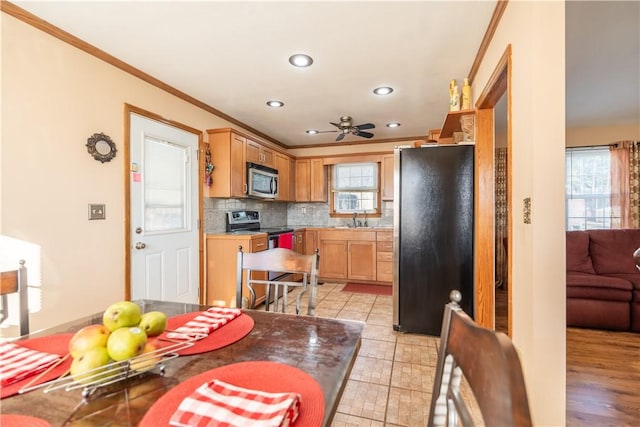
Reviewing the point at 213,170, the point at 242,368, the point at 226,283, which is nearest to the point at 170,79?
the point at 213,170

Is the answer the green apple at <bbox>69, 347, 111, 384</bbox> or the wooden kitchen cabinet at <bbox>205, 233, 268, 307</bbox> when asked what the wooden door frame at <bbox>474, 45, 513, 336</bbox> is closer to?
the wooden kitchen cabinet at <bbox>205, 233, 268, 307</bbox>

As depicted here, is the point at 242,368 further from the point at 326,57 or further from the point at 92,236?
the point at 326,57

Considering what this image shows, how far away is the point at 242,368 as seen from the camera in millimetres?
778

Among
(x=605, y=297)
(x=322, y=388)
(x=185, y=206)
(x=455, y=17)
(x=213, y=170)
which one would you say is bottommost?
Result: (x=605, y=297)

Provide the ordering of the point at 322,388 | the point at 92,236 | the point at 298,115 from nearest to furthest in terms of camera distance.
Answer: the point at 322,388
the point at 92,236
the point at 298,115

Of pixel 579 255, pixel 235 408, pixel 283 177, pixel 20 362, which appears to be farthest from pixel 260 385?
pixel 283 177

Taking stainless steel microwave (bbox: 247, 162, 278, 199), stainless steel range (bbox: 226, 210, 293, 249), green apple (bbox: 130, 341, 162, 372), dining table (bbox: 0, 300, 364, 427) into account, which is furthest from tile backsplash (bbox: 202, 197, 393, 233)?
green apple (bbox: 130, 341, 162, 372)

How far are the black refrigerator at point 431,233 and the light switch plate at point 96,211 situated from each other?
2440mm

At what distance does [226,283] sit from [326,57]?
2.46m

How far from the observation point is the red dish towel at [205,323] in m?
0.97

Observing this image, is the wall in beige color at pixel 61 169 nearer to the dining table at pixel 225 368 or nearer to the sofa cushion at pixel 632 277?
the dining table at pixel 225 368

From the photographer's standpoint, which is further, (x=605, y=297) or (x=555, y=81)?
(x=605, y=297)

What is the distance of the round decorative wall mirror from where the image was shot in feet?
7.29

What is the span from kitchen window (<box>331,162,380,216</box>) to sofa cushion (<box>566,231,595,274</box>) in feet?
8.64
